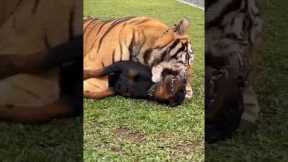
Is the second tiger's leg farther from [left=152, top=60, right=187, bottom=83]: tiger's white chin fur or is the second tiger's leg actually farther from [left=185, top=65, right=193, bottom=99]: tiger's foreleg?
[left=185, top=65, right=193, bottom=99]: tiger's foreleg

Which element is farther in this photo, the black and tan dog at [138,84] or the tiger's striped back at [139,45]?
the tiger's striped back at [139,45]

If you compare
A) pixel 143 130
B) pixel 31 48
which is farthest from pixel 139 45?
pixel 31 48

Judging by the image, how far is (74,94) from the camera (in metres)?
2.63

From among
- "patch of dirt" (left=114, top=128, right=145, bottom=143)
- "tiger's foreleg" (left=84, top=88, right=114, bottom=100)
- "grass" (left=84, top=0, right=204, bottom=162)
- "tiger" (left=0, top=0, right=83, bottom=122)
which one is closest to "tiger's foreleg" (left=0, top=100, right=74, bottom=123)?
"tiger" (left=0, top=0, right=83, bottom=122)

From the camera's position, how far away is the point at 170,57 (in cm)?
330

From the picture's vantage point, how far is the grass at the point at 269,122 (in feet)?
7.66

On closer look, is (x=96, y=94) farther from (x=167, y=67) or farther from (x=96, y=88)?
(x=167, y=67)

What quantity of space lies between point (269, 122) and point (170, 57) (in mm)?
822

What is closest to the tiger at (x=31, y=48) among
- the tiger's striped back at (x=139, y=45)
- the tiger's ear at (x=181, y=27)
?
the tiger's striped back at (x=139, y=45)

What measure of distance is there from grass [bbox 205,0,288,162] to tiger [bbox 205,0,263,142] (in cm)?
11

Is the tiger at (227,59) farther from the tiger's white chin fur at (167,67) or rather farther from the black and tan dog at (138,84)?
the tiger's white chin fur at (167,67)

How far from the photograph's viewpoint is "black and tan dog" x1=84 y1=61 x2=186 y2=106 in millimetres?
3045

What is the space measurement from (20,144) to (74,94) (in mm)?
419

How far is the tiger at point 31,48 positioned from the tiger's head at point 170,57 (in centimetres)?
74
